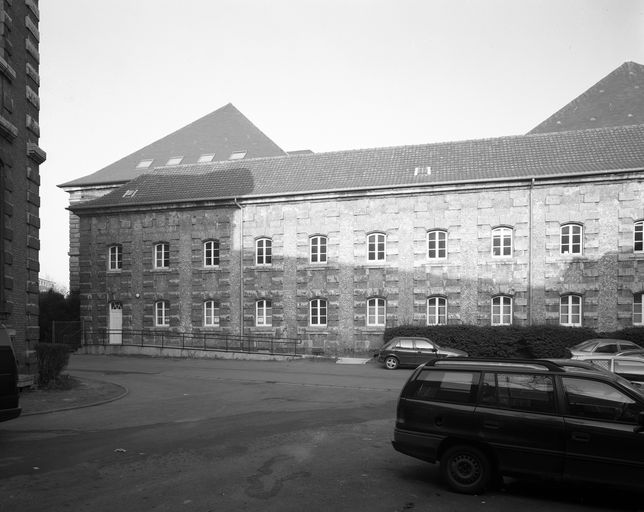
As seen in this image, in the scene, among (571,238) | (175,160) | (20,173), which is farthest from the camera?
(175,160)

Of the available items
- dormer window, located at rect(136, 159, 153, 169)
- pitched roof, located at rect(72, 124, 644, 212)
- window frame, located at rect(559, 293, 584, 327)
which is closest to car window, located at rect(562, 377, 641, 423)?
window frame, located at rect(559, 293, 584, 327)

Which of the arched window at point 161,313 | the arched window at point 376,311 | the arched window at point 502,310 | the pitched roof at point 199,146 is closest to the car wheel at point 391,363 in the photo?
the arched window at point 376,311

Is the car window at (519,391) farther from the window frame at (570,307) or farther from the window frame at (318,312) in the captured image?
the window frame at (318,312)

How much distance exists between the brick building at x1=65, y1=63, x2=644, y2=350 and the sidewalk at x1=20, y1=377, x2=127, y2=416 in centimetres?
1487

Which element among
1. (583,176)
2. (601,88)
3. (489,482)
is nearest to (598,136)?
(583,176)

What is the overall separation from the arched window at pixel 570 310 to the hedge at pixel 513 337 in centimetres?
108

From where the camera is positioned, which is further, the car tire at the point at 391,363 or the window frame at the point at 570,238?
the window frame at the point at 570,238

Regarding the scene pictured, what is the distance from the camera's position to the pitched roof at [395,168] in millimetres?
28594

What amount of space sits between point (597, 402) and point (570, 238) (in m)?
22.6

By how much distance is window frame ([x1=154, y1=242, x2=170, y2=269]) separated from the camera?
34344 mm

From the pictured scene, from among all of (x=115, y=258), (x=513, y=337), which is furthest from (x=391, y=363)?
(x=115, y=258)

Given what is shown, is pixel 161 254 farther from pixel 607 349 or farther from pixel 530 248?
pixel 607 349

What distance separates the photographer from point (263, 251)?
3259 cm

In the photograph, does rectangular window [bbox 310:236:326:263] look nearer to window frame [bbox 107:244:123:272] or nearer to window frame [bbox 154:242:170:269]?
window frame [bbox 154:242:170:269]
